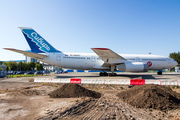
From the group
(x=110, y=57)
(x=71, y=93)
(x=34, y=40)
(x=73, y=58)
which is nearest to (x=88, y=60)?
(x=73, y=58)

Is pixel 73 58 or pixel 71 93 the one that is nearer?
pixel 71 93

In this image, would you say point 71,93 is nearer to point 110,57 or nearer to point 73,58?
point 110,57

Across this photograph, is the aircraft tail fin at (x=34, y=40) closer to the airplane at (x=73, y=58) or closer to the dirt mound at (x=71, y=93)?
the airplane at (x=73, y=58)

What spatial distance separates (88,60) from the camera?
16938mm

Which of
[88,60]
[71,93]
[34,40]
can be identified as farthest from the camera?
[88,60]

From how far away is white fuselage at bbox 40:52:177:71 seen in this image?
16.1 m

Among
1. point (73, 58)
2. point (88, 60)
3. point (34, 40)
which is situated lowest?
point (88, 60)

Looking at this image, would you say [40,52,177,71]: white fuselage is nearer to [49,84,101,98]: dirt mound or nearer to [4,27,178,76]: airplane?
[4,27,178,76]: airplane

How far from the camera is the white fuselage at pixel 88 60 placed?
16.1m

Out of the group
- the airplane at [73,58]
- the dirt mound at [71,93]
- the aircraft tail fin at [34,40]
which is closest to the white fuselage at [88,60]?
the airplane at [73,58]

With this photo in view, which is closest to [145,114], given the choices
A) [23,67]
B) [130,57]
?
[130,57]

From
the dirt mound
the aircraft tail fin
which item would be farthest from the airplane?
the dirt mound

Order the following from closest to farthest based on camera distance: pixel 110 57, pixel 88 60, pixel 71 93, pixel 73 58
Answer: pixel 71 93 → pixel 110 57 → pixel 73 58 → pixel 88 60

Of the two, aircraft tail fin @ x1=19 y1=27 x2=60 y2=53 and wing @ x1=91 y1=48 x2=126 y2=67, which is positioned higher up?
aircraft tail fin @ x1=19 y1=27 x2=60 y2=53
